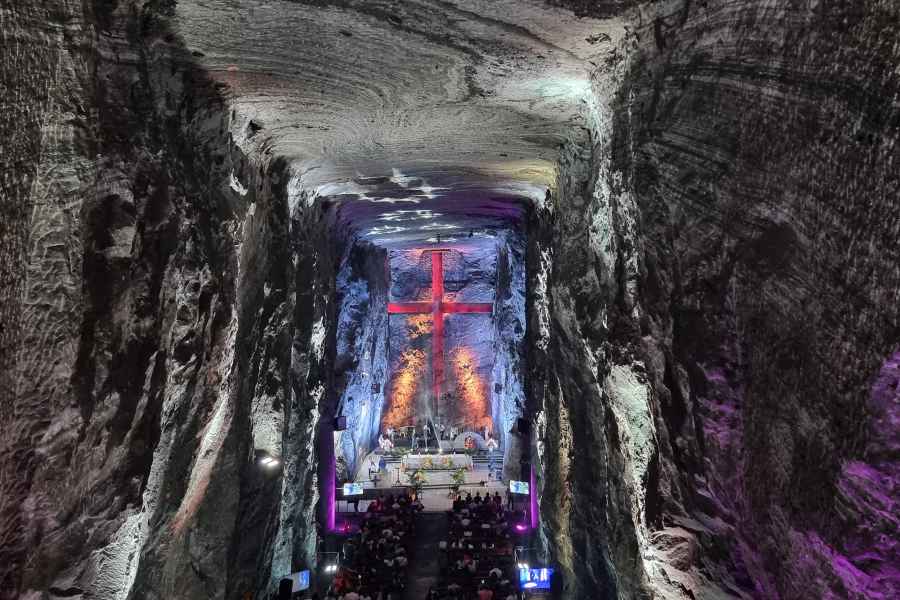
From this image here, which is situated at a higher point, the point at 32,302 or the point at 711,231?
the point at 711,231

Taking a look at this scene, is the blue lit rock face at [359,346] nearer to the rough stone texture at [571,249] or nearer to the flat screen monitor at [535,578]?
the flat screen monitor at [535,578]

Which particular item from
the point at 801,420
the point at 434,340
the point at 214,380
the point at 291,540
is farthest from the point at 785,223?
the point at 434,340

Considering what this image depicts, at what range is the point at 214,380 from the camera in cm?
561

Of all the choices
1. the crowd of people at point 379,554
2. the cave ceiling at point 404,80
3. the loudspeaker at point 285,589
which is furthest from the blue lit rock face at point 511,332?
the loudspeaker at point 285,589

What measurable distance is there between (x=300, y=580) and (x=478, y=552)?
12.3 ft

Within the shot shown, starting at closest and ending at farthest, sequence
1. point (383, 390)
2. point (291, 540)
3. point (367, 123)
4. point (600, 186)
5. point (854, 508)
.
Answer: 1. point (854, 508)
2. point (600, 186)
3. point (367, 123)
4. point (291, 540)
5. point (383, 390)

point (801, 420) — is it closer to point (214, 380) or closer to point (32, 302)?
point (32, 302)

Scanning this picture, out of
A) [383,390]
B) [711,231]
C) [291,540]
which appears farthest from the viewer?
[383,390]

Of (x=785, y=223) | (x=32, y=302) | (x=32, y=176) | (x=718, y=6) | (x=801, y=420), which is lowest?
(x=801, y=420)

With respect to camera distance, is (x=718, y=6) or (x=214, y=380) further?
(x=214, y=380)

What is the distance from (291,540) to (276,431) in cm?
272

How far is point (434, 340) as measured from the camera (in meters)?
20.5

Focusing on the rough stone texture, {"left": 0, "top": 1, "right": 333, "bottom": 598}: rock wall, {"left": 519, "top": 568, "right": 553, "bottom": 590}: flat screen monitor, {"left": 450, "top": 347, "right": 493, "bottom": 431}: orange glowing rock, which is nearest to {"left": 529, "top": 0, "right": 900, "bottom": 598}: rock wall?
the rough stone texture

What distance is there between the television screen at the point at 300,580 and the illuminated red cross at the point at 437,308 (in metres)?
11.3
